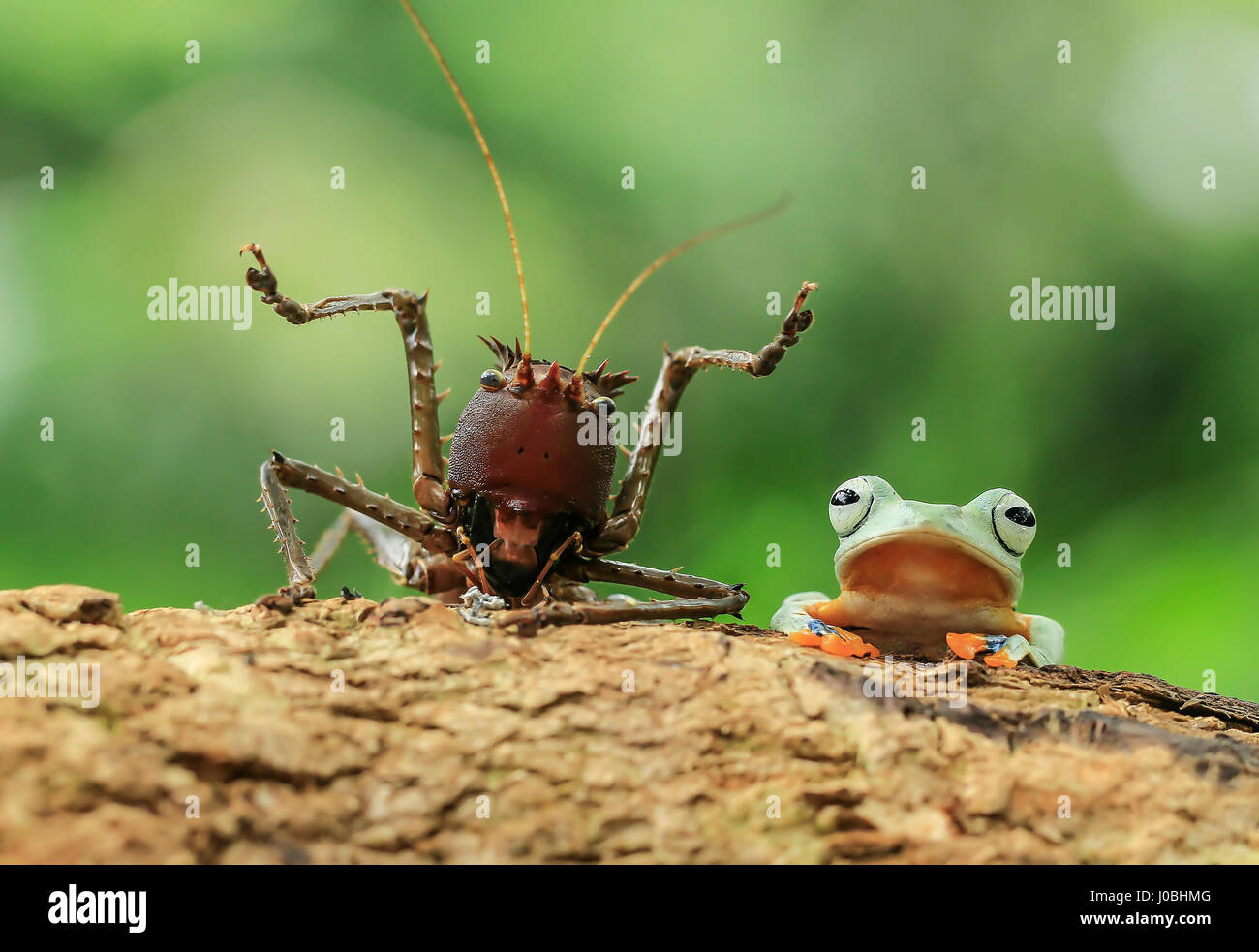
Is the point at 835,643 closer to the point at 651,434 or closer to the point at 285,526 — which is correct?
the point at 651,434

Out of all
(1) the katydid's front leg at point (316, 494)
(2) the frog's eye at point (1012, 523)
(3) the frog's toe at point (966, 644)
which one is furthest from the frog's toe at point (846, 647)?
(1) the katydid's front leg at point (316, 494)

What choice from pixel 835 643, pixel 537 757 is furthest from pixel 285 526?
pixel 835 643

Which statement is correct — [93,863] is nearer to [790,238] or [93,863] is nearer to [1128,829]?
[1128,829]

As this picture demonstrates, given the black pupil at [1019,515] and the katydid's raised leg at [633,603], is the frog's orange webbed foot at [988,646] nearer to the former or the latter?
the black pupil at [1019,515]

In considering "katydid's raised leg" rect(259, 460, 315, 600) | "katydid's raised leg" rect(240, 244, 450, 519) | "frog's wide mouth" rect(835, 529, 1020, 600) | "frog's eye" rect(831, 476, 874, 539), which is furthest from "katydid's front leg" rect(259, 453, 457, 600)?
"frog's wide mouth" rect(835, 529, 1020, 600)

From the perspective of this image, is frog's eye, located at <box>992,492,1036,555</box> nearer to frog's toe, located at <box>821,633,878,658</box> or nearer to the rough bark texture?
frog's toe, located at <box>821,633,878,658</box>

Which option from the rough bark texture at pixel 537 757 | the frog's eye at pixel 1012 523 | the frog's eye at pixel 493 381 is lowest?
the rough bark texture at pixel 537 757
